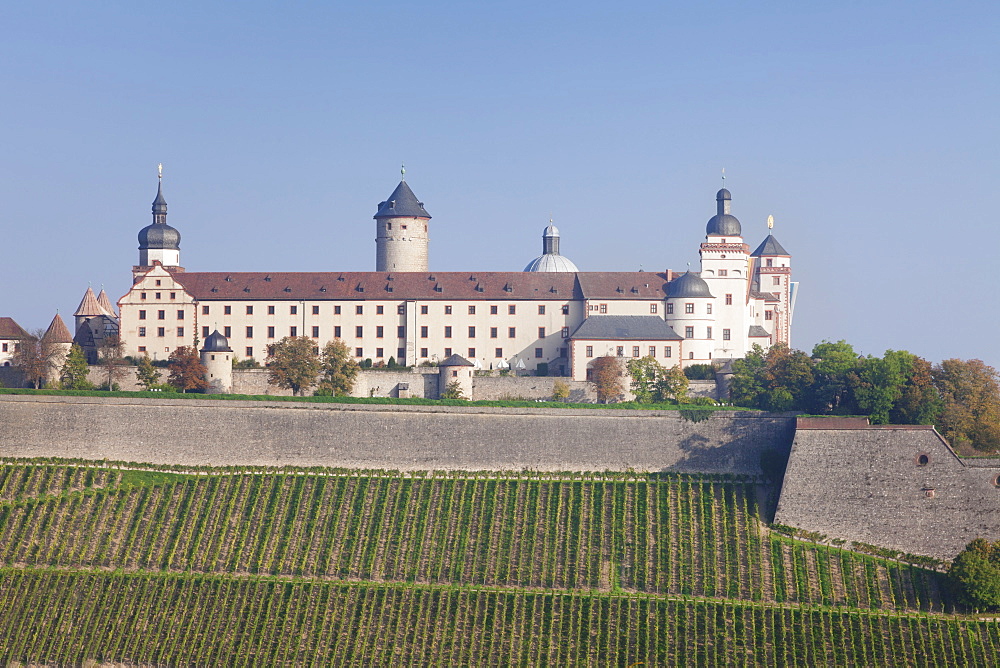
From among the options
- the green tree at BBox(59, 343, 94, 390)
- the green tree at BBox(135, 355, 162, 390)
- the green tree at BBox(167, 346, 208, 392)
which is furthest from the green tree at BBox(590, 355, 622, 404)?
the green tree at BBox(59, 343, 94, 390)

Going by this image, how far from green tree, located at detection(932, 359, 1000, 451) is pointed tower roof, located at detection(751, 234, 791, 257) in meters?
31.5

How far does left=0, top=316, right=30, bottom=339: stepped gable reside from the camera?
86.0 m

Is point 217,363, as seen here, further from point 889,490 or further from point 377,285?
point 889,490

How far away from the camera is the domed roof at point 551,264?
102m

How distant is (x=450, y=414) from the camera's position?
69875 millimetres

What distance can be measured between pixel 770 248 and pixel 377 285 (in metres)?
25.2

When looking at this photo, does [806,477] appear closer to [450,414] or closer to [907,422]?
[907,422]

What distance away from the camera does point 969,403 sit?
65562 millimetres

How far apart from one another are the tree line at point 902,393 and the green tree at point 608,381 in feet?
36.1

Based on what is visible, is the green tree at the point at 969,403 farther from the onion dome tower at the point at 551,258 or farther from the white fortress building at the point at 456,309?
the onion dome tower at the point at 551,258

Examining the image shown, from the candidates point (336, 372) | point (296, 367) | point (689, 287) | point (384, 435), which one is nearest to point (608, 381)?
point (689, 287)

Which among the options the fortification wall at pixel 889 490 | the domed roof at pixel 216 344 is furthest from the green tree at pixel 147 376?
the fortification wall at pixel 889 490

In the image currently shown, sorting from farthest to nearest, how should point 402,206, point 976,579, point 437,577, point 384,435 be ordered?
1. point 402,206
2. point 384,435
3. point 437,577
4. point 976,579

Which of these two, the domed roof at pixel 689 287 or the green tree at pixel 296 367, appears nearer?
the green tree at pixel 296 367
